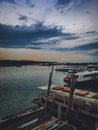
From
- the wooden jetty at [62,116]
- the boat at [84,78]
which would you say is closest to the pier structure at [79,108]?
the wooden jetty at [62,116]

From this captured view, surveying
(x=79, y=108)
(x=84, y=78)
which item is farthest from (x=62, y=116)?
(x=84, y=78)

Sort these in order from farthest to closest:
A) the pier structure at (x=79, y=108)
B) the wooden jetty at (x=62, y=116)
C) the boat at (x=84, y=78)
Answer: the boat at (x=84, y=78) → the pier structure at (x=79, y=108) → the wooden jetty at (x=62, y=116)

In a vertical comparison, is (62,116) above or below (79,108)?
below

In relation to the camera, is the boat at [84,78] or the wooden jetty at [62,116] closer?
the wooden jetty at [62,116]

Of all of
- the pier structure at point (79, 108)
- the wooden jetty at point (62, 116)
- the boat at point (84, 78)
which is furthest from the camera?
the boat at point (84, 78)

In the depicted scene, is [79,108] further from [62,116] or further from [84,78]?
[84,78]

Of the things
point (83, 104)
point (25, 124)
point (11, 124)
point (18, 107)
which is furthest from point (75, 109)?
point (18, 107)

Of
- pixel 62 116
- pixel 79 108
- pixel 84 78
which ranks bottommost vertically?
pixel 62 116

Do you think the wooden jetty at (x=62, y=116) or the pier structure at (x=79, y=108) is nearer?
the wooden jetty at (x=62, y=116)

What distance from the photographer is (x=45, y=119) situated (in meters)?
6.80

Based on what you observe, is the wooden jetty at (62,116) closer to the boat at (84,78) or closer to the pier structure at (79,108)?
the pier structure at (79,108)

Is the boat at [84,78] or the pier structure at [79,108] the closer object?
the pier structure at [79,108]

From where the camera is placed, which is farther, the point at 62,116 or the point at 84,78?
the point at 84,78

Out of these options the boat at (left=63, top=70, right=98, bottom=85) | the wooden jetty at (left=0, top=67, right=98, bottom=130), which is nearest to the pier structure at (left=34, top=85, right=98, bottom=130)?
the wooden jetty at (left=0, top=67, right=98, bottom=130)
